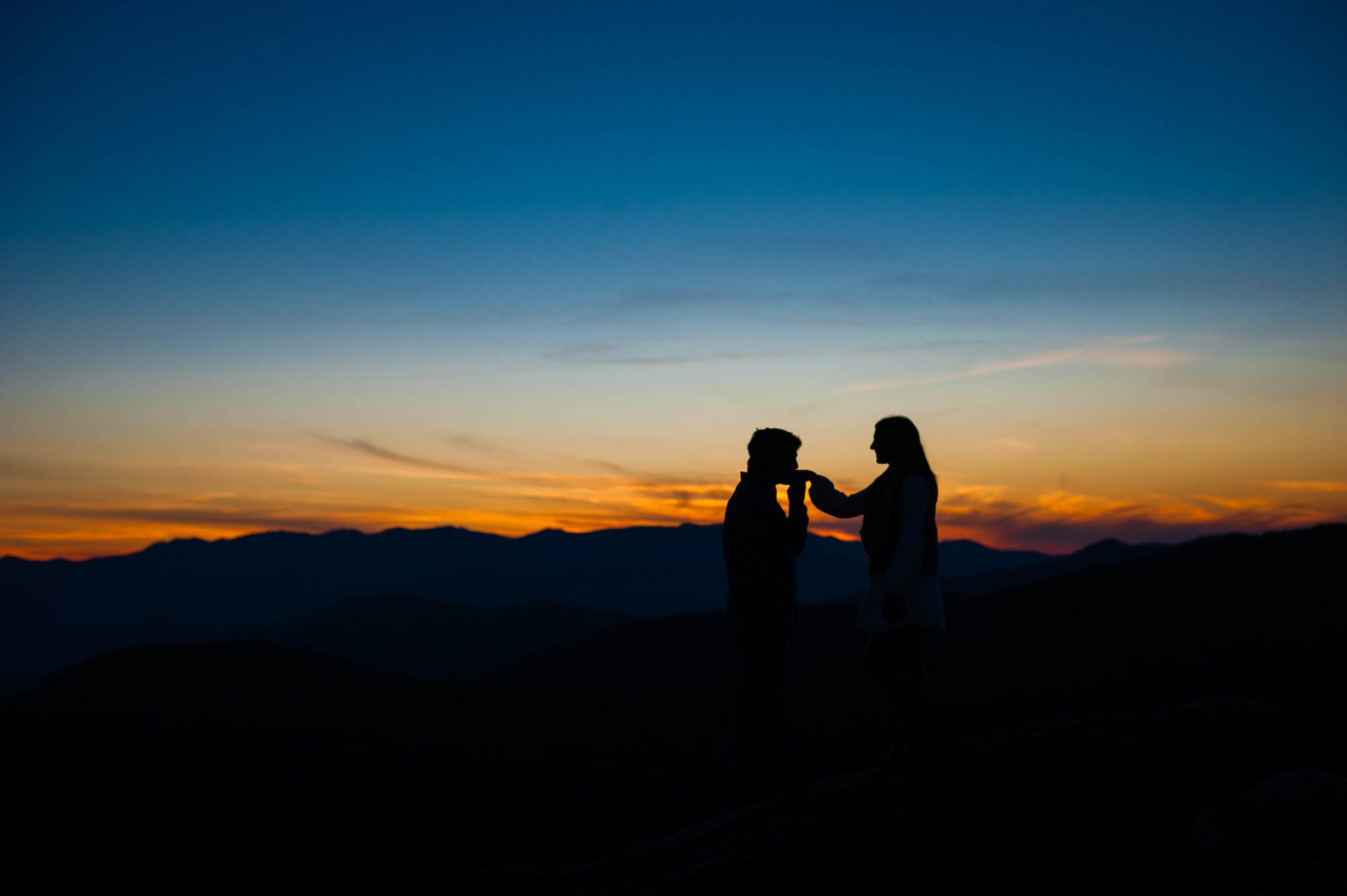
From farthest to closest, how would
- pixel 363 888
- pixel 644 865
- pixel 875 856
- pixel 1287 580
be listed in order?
pixel 1287 580
pixel 363 888
pixel 644 865
pixel 875 856

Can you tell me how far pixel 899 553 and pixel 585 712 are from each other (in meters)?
32.4

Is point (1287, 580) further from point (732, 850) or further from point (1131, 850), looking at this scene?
point (732, 850)

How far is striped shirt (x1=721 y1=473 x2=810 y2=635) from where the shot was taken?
5926 mm

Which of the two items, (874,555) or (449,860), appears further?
(449,860)

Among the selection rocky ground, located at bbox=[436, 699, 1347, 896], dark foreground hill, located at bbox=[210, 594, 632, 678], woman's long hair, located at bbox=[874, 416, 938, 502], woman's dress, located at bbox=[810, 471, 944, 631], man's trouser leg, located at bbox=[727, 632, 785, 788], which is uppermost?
woman's long hair, located at bbox=[874, 416, 938, 502]

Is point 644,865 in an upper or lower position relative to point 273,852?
upper

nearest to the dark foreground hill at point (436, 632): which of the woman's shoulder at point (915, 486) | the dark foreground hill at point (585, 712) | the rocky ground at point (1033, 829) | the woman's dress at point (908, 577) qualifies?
the dark foreground hill at point (585, 712)

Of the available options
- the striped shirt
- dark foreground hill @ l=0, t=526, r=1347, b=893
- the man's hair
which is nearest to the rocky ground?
the striped shirt

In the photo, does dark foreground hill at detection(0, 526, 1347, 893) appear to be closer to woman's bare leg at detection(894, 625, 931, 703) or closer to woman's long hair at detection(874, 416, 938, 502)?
woman's bare leg at detection(894, 625, 931, 703)

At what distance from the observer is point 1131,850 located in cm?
661

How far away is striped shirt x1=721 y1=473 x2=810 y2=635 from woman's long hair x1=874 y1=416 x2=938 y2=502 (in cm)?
87

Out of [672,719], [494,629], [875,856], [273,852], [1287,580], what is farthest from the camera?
[494,629]

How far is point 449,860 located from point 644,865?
11132mm

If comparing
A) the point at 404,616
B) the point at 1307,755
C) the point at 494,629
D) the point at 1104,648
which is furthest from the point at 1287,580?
the point at 404,616
